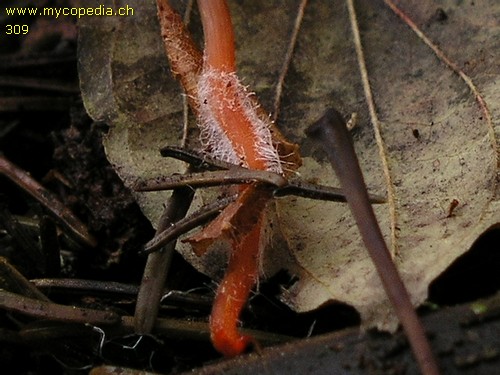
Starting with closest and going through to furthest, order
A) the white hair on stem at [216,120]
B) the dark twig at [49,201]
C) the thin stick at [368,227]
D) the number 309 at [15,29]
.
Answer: the thin stick at [368,227], the white hair on stem at [216,120], the dark twig at [49,201], the number 309 at [15,29]

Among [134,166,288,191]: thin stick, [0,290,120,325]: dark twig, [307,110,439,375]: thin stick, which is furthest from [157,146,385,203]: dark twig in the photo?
[0,290,120,325]: dark twig

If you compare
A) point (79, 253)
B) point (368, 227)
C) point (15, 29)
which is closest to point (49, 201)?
point (79, 253)

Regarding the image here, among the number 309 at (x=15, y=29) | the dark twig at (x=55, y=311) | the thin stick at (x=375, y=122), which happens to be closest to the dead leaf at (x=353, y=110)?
the thin stick at (x=375, y=122)

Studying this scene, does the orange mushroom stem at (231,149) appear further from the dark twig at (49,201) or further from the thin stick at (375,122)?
the dark twig at (49,201)

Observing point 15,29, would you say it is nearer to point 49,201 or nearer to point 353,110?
point 49,201

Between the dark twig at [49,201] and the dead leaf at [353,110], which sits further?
the dark twig at [49,201]

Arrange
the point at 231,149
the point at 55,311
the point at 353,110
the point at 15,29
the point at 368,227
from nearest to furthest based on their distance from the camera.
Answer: the point at 368,227 → the point at 55,311 → the point at 231,149 → the point at 353,110 → the point at 15,29

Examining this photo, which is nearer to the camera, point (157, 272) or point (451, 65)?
point (157, 272)

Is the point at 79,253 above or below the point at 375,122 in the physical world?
below
